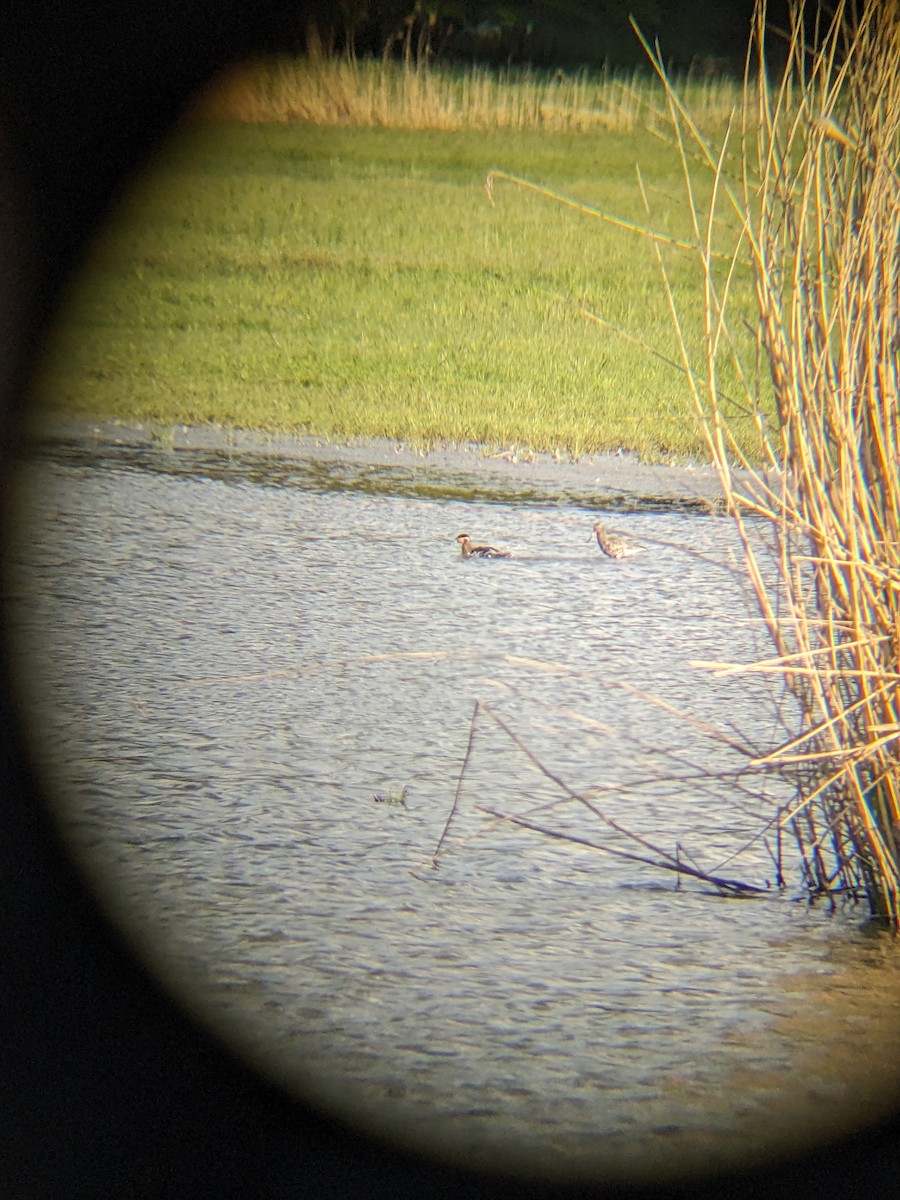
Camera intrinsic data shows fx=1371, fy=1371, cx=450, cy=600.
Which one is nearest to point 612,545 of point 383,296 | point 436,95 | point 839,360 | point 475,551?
point 475,551

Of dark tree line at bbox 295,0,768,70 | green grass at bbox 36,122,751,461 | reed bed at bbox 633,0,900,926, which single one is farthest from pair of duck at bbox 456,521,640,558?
dark tree line at bbox 295,0,768,70

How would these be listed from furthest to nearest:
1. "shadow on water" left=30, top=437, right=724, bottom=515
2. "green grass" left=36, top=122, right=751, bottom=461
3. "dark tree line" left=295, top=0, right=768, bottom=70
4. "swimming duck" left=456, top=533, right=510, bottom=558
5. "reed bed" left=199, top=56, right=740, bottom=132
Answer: "reed bed" left=199, top=56, right=740, bottom=132
"dark tree line" left=295, top=0, right=768, bottom=70
"green grass" left=36, top=122, right=751, bottom=461
"shadow on water" left=30, top=437, right=724, bottom=515
"swimming duck" left=456, top=533, right=510, bottom=558

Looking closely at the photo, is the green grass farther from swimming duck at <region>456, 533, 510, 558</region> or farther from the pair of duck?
swimming duck at <region>456, 533, 510, 558</region>

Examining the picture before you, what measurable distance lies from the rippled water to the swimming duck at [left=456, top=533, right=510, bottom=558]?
0.20 ft

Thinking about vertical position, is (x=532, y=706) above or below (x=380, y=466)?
above

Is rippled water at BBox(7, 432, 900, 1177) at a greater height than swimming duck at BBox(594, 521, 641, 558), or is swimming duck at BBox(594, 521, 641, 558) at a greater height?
rippled water at BBox(7, 432, 900, 1177)

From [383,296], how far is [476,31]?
1.48 metres

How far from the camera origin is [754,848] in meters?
2.29

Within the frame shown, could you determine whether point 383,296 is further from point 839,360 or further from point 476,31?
point 839,360

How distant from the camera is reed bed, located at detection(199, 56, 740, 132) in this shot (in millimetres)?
7379

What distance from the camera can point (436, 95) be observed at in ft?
25.1

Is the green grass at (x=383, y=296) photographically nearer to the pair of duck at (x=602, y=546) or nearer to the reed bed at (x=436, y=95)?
the reed bed at (x=436, y=95)

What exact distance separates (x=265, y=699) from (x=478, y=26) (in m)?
5.07

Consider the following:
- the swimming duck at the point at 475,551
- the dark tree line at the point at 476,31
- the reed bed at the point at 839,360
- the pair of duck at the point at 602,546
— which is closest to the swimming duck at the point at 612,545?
the pair of duck at the point at 602,546
